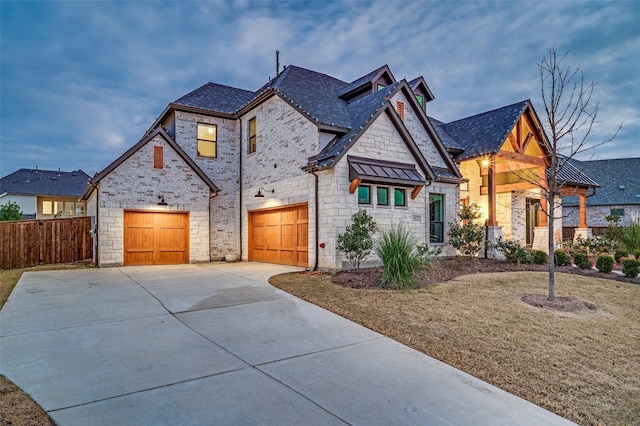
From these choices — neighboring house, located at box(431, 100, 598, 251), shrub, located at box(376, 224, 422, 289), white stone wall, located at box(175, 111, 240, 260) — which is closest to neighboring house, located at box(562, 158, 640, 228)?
neighboring house, located at box(431, 100, 598, 251)

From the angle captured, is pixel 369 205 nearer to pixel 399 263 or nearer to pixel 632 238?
pixel 399 263

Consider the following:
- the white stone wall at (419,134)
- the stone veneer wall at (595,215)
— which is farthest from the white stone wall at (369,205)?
the stone veneer wall at (595,215)

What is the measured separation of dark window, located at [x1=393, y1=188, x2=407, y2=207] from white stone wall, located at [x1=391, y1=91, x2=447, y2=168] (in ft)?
9.48

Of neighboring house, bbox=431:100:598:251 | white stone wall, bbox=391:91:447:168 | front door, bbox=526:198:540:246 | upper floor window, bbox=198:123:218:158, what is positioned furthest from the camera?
front door, bbox=526:198:540:246

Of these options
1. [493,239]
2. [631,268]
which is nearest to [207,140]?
[493,239]

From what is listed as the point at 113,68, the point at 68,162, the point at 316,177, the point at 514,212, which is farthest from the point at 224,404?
the point at 68,162

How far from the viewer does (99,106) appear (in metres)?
32.8

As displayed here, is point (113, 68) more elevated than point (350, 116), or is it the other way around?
point (113, 68)

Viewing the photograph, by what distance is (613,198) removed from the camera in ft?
95.6

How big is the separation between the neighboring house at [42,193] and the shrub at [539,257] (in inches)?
1409

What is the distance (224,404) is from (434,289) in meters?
6.17

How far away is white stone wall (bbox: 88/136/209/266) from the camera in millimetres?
12469

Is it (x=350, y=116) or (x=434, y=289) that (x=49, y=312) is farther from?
(x=350, y=116)

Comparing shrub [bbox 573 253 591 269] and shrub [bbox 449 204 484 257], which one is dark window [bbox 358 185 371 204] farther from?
shrub [bbox 573 253 591 269]
